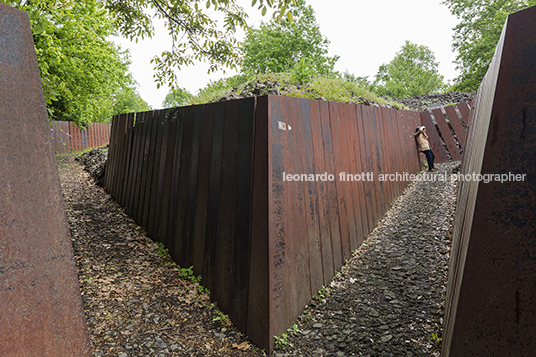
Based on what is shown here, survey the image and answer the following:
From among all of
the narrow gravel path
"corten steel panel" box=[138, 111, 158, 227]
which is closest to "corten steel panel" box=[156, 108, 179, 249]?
"corten steel panel" box=[138, 111, 158, 227]

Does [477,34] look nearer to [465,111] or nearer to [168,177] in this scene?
[465,111]

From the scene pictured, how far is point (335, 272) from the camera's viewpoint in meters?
3.81

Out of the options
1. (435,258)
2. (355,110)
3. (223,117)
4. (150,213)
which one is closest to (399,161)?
(355,110)

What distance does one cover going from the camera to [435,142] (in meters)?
10.0

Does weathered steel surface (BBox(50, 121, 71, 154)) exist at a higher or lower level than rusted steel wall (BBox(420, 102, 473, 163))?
higher

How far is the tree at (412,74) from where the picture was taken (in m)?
33.6

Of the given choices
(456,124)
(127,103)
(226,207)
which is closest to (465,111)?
(456,124)

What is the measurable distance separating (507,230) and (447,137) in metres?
9.85

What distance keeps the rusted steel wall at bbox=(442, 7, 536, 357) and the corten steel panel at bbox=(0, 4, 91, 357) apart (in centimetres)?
203

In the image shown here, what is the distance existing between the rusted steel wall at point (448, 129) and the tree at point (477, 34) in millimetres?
15874

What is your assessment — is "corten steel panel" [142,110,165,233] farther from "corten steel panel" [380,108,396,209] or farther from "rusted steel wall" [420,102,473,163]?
"rusted steel wall" [420,102,473,163]

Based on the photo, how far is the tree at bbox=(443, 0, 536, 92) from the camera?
70.5 ft

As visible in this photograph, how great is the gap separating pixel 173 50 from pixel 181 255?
473 cm

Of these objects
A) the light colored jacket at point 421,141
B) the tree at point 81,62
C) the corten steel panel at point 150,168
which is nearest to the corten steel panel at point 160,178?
the corten steel panel at point 150,168
